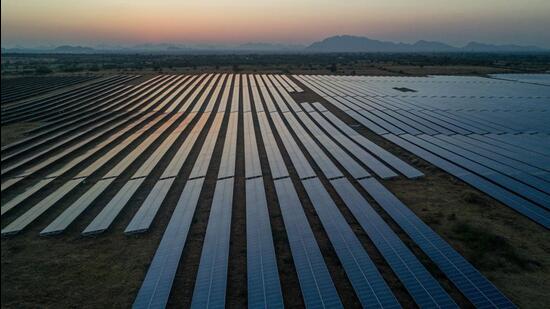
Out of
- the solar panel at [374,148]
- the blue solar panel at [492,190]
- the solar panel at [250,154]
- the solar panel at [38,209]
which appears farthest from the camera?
the solar panel at [250,154]

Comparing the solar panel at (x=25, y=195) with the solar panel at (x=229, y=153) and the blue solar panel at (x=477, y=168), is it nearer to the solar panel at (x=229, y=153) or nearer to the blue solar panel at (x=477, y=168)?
the solar panel at (x=229, y=153)

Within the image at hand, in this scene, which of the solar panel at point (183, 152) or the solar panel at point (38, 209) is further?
the solar panel at point (183, 152)

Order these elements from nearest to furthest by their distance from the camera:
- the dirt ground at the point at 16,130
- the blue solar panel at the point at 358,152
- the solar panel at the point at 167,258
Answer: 1. the solar panel at the point at 167,258
2. the blue solar panel at the point at 358,152
3. the dirt ground at the point at 16,130

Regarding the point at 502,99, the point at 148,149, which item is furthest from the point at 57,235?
the point at 502,99

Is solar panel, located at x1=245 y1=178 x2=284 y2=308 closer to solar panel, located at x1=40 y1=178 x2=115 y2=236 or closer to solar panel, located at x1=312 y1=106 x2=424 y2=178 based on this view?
solar panel, located at x1=40 y1=178 x2=115 y2=236

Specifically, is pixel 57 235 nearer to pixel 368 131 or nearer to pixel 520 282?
pixel 520 282

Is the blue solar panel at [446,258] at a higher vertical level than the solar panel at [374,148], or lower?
lower

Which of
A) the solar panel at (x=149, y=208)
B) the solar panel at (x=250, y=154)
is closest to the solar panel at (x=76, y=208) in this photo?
the solar panel at (x=149, y=208)

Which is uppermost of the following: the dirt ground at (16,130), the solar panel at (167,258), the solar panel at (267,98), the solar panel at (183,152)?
the solar panel at (267,98)
